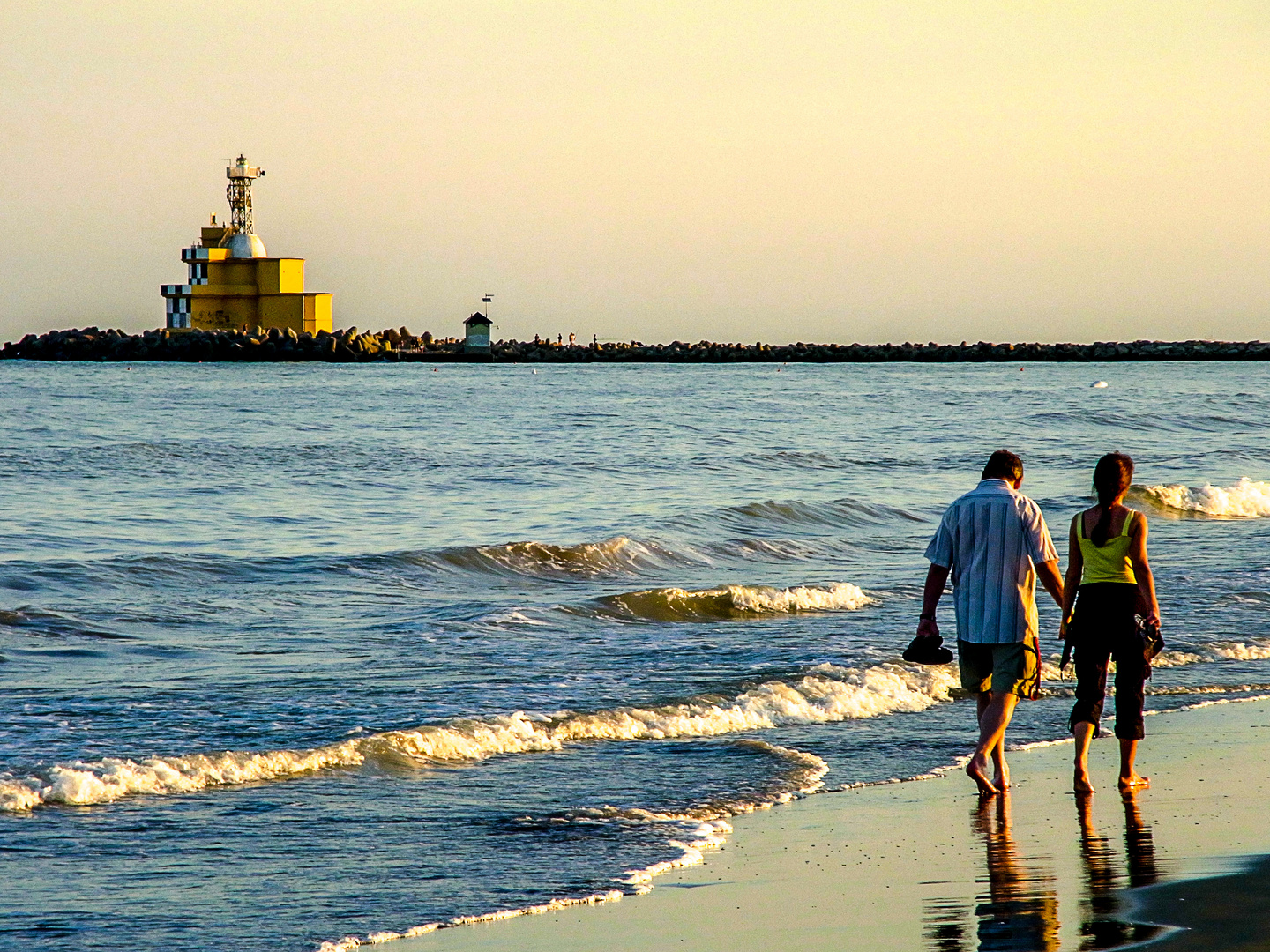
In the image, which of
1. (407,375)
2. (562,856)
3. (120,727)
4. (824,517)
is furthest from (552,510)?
(407,375)

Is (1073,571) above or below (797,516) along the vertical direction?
above

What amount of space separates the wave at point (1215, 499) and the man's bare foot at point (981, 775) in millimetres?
17301

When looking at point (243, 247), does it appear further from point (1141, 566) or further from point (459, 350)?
point (1141, 566)

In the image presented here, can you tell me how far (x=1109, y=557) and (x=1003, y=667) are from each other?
72cm

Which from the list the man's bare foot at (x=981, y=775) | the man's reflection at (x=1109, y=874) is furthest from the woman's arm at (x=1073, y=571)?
the man's reflection at (x=1109, y=874)

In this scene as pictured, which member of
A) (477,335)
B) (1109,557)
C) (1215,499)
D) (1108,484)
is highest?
(477,335)

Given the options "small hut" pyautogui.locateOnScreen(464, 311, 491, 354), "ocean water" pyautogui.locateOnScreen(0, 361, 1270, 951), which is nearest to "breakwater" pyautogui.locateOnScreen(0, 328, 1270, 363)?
"small hut" pyautogui.locateOnScreen(464, 311, 491, 354)

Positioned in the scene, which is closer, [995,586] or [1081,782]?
[995,586]

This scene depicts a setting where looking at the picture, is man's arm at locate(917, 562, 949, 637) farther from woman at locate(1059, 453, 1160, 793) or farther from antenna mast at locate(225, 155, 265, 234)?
Result: antenna mast at locate(225, 155, 265, 234)

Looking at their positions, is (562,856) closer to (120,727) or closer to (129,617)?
(120,727)

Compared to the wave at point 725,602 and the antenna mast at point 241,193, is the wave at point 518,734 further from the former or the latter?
the antenna mast at point 241,193

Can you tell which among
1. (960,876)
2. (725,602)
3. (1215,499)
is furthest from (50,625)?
(1215,499)

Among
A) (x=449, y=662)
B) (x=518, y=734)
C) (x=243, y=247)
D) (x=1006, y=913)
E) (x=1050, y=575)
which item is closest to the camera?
(x=1006, y=913)

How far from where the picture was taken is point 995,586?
6.50m
